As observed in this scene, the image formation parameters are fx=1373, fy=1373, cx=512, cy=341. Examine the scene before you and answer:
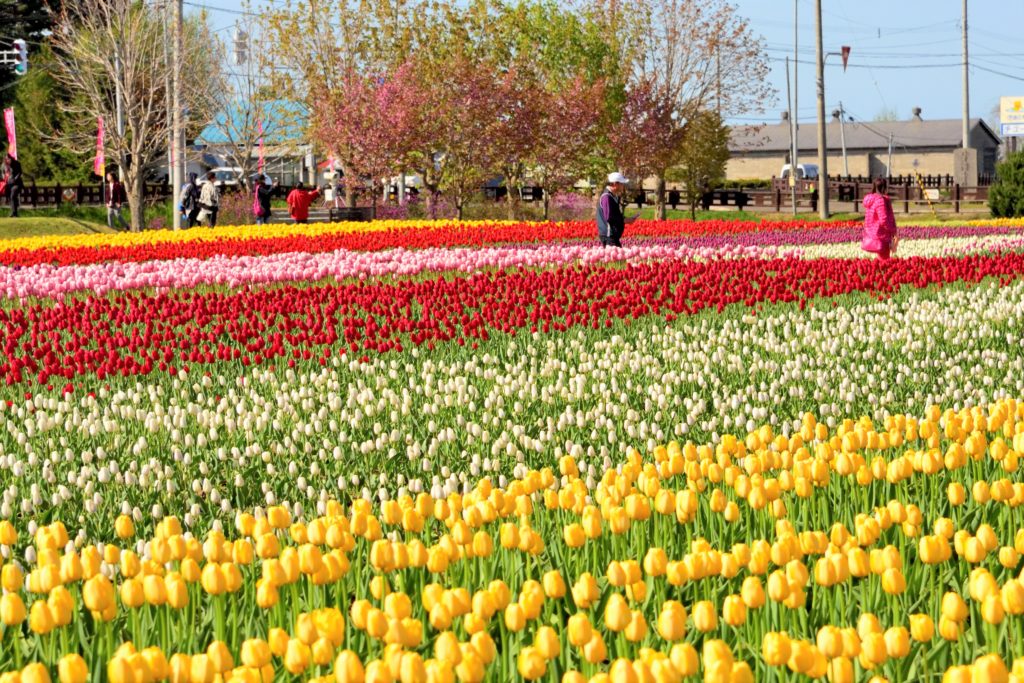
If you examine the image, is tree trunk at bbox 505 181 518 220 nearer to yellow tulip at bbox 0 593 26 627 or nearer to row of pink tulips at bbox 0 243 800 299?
row of pink tulips at bbox 0 243 800 299

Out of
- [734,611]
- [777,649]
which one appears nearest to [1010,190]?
[734,611]

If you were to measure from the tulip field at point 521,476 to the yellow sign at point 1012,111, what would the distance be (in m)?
35.4

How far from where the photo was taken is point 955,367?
895 cm

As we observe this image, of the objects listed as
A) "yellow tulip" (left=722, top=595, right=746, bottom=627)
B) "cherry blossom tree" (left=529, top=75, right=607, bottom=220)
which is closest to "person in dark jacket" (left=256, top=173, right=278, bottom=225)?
"cherry blossom tree" (left=529, top=75, right=607, bottom=220)

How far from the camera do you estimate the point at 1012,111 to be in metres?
48.6

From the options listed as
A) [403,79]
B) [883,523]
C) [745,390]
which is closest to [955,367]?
[745,390]

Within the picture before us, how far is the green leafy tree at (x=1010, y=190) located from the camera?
3775 centimetres

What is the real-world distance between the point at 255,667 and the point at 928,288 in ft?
39.4

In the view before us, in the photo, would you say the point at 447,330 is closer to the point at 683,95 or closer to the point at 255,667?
the point at 255,667

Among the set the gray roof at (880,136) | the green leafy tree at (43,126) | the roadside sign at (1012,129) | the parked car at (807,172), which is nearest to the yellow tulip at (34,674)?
the roadside sign at (1012,129)

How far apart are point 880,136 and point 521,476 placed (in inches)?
3988

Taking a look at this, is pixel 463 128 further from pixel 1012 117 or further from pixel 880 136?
pixel 880 136

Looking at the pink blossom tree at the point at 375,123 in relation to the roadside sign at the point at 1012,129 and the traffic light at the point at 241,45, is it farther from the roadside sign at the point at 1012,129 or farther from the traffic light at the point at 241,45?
the roadside sign at the point at 1012,129

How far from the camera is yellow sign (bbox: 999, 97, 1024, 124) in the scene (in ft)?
159
